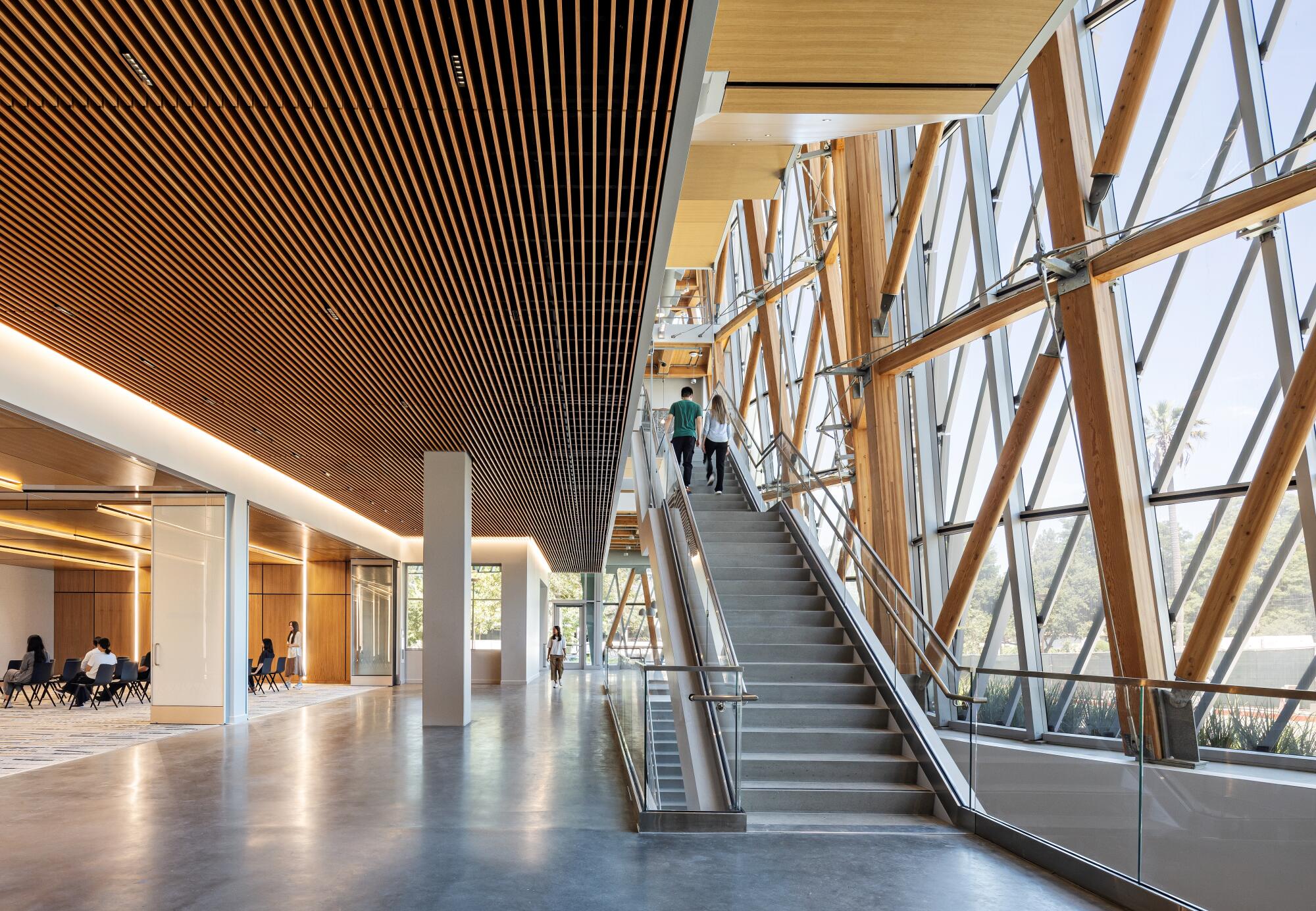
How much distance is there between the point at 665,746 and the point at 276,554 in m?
18.9

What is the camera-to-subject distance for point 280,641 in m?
26.0

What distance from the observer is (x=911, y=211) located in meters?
12.7

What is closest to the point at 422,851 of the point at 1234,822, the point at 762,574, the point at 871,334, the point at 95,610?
the point at 1234,822

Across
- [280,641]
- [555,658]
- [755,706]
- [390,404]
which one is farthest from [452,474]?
[280,641]

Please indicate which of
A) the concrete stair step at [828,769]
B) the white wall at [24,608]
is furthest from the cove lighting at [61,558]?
the concrete stair step at [828,769]

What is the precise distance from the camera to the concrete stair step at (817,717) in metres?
7.92

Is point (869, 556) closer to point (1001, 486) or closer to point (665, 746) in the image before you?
point (1001, 486)

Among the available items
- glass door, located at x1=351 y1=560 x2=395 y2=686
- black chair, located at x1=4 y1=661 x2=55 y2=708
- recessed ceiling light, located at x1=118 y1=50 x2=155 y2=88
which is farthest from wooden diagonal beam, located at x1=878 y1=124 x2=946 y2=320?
glass door, located at x1=351 y1=560 x2=395 y2=686

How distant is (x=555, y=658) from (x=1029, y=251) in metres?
16.4

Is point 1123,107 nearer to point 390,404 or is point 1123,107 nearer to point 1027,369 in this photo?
point 1027,369

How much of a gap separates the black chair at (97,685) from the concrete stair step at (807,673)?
1412 cm

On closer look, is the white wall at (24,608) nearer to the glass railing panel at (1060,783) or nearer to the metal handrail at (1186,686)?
the glass railing panel at (1060,783)

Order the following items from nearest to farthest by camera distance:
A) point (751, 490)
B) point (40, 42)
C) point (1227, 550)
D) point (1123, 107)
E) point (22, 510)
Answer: point (40, 42), point (1227, 550), point (1123, 107), point (751, 490), point (22, 510)

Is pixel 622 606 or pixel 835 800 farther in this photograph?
pixel 622 606
